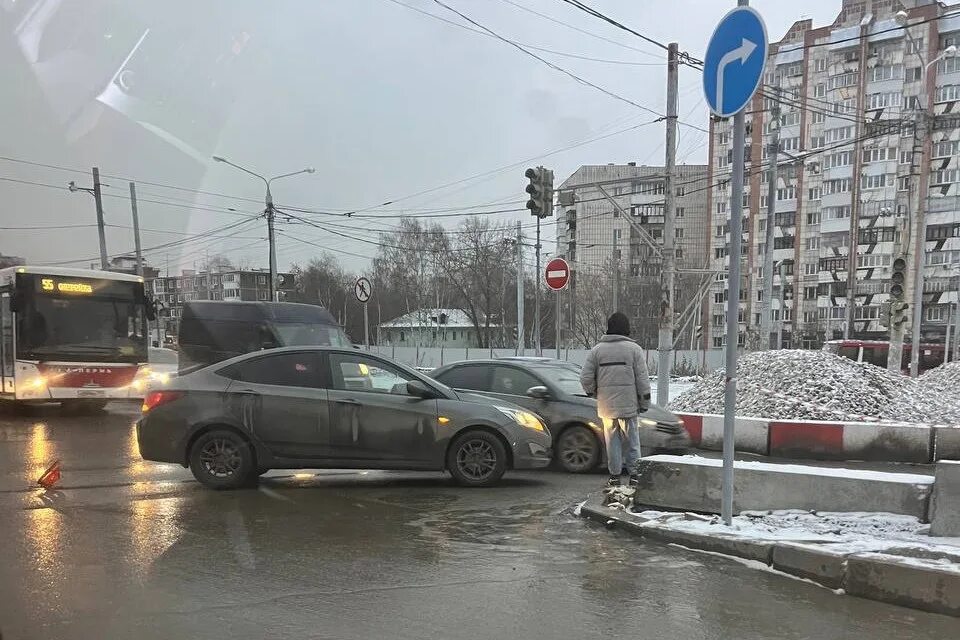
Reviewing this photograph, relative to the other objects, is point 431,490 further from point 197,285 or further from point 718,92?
point 197,285

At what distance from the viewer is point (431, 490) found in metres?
7.34

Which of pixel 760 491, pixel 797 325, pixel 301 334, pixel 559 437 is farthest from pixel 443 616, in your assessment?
pixel 797 325

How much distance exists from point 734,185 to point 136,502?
6.45 meters

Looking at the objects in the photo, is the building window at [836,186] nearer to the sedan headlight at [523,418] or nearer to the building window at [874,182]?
the building window at [874,182]

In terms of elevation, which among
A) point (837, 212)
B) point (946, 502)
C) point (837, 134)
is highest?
point (837, 134)

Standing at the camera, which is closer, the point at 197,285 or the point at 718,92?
the point at 718,92

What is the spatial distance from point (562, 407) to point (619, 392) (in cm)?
205

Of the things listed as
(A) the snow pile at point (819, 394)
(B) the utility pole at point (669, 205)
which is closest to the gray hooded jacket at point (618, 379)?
(A) the snow pile at point (819, 394)

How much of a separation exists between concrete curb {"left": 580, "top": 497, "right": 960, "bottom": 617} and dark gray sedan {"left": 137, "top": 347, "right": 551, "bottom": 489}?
2723 mm

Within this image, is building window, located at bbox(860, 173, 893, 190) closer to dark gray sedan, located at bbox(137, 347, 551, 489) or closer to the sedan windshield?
the sedan windshield

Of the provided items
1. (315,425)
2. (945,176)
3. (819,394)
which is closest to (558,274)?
(819,394)

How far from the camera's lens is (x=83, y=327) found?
13.9m

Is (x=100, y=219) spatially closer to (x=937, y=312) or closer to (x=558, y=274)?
(x=558, y=274)

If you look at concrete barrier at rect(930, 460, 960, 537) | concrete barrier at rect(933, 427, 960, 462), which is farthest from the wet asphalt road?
concrete barrier at rect(933, 427, 960, 462)
